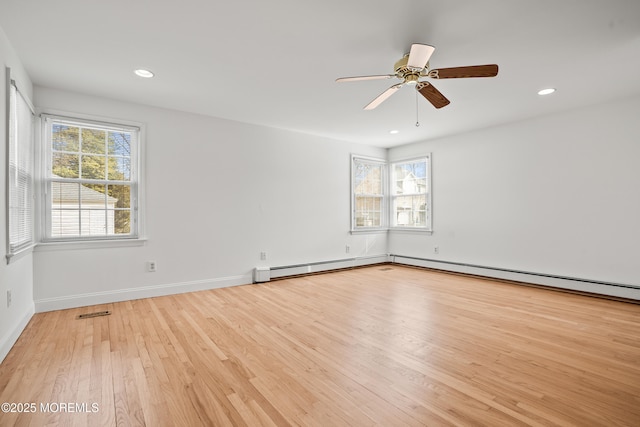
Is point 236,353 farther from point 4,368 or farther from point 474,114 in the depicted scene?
point 474,114

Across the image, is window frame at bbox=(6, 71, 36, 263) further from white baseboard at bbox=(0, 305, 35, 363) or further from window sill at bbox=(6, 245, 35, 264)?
white baseboard at bbox=(0, 305, 35, 363)

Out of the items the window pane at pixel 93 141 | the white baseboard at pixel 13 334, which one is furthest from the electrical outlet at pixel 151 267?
the window pane at pixel 93 141

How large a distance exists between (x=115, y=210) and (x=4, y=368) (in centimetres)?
215

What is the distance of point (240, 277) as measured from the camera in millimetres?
4848

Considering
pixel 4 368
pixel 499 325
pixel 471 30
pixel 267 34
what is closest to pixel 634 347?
pixel 499 325

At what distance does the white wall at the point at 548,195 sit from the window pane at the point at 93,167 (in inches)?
214

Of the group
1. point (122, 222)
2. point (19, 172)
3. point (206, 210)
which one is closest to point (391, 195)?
point (206, 210)

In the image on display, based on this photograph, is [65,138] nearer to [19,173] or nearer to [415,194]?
[19,173]

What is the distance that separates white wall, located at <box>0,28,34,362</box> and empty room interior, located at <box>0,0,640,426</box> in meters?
0.04

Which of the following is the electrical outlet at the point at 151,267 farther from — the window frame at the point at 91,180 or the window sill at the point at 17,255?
the window sill at the point at 17,255

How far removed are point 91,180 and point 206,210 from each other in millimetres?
1406

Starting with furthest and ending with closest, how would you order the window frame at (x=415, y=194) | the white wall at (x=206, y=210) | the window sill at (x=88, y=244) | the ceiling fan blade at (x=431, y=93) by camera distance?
the window frame at (x=415, y=194) < the white wall at (x=206, y=210) < the window sill at (x=88, y=244) < the ceiling fan blade at (x=431, y=93)

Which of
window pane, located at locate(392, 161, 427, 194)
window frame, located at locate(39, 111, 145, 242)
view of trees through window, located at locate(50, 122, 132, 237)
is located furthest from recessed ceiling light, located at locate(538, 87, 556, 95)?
view of trees through window, located at locate(50, 122, 132, 237)

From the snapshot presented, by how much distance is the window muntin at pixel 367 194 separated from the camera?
645 centimetres
